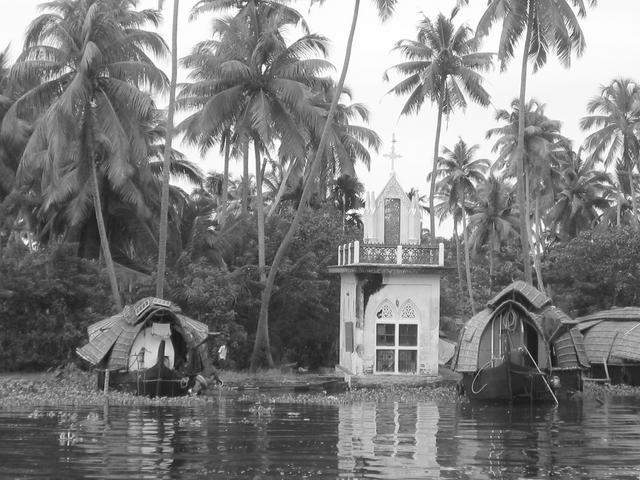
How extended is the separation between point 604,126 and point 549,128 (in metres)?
2.70

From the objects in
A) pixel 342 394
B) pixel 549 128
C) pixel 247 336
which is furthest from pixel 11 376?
pixel 549 128

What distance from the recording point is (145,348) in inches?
1139

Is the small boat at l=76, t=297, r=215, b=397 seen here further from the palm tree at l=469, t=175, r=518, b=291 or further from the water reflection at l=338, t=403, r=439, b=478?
the palm tree at l=469, t=175, r=518, b=291

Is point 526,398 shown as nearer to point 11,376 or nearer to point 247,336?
point 247,336

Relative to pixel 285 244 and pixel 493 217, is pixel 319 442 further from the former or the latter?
pixel 493 217

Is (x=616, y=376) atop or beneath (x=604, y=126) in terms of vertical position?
beneath

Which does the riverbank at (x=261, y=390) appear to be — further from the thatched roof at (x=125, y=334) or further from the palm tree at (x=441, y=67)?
the palm tree at (x=441, y=67)

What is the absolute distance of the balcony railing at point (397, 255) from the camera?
3294 cm

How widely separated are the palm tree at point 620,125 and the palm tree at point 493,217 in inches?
393

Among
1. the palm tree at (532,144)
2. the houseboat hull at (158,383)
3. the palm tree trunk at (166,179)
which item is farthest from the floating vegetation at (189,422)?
the palm tree at (532,144)

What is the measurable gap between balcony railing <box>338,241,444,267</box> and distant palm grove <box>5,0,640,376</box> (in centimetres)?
294

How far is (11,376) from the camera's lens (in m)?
34.0

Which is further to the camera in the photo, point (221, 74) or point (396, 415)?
point (221, 74)

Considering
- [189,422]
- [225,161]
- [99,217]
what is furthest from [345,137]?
[189,422]
